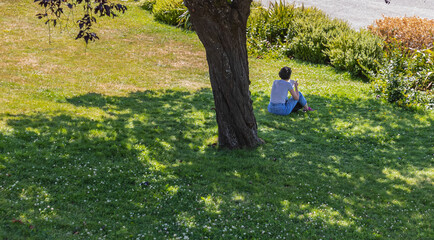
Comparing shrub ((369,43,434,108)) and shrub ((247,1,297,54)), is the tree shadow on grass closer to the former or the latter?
shrub ((369,43,434,108))

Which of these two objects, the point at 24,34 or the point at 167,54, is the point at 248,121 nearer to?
the point at 167,54

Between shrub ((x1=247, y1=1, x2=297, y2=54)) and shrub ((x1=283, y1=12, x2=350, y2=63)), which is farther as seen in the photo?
shrub ((x1=247, y1=1, x2=297, y2=54))

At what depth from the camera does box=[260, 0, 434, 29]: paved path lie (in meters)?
20.9

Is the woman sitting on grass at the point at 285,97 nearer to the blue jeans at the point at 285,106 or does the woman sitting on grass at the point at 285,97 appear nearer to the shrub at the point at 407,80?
the blue jeans at the point at 285,106

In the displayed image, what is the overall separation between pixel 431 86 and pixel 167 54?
1031cm

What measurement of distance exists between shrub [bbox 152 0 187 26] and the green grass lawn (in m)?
9.08

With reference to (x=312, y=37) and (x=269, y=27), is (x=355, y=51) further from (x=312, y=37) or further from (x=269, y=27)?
(x=269, y=27)

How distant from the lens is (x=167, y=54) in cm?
1750

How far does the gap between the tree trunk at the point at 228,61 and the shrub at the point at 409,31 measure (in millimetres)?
8755

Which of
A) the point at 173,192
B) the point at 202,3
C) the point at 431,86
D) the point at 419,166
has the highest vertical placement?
the point at 202,3

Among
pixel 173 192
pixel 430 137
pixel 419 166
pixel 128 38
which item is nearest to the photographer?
pixel 173 192

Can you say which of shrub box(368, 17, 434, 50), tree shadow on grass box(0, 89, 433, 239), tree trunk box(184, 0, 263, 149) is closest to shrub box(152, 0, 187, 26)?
shrub box(368, 17, 434, 50)

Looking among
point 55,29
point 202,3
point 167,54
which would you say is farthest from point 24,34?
point 202,3

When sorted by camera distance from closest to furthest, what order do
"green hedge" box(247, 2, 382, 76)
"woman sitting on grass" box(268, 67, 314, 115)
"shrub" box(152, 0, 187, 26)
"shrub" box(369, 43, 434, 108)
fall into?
"woman sitting on grass" box(268, 67, 314, 115) → "shrub" box(369, 43, 434, 108) → "green hedge" box(247, 2, 382, 76) → "shrub" box(152, 0, 187, 26)
